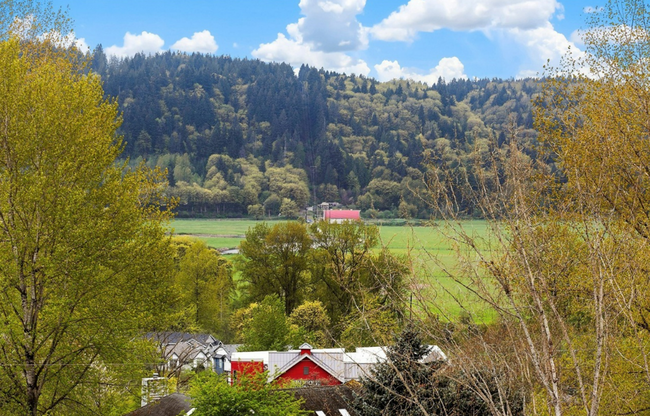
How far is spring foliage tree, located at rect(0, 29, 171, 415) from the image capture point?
34.9ft

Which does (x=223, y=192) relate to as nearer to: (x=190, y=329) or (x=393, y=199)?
(x=393, y=199)

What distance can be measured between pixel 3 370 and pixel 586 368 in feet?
34.4

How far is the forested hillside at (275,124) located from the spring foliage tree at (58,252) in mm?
83144

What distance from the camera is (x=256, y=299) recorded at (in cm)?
3966

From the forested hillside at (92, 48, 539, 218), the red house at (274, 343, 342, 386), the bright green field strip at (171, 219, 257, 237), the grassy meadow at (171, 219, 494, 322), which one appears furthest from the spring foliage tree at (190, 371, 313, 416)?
the forested hillside at (92, 48, 539, 218)

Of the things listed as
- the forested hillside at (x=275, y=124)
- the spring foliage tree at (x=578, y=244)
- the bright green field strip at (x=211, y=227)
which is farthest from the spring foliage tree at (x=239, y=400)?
the forested hillside at (x=275, y=124)

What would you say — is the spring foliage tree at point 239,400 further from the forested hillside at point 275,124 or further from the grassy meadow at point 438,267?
the forested hillside at point 275,124

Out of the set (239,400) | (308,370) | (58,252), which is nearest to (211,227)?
(308,370)

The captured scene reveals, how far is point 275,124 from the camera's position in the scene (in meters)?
154

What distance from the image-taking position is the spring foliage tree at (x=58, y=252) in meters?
10.6

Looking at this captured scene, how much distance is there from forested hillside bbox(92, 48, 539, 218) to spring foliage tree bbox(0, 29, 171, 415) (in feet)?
273

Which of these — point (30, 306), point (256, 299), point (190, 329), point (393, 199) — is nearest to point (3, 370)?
point (30, 306)

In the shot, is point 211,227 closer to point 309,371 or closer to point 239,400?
point 309,371

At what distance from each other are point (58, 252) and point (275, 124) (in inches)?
5738
